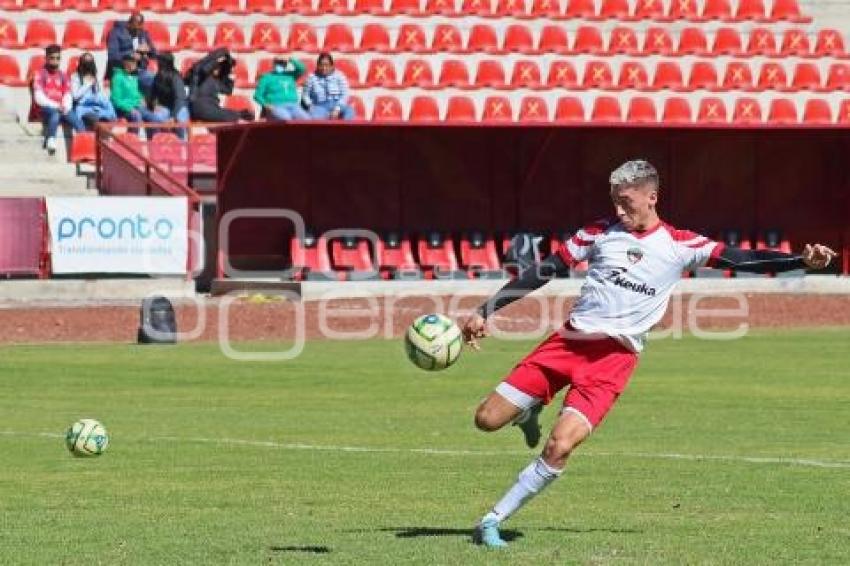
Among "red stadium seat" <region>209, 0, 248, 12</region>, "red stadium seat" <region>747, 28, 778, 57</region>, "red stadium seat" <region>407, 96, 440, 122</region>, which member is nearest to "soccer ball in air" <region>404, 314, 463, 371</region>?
"red stadium seat" <region>407, 96, 440, 122</region>

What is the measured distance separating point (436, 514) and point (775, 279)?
25681 millimetres

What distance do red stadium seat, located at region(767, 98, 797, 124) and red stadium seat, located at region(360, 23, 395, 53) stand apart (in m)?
7.71

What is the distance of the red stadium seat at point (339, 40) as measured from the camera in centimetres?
3944

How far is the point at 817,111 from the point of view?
40688 millimetres

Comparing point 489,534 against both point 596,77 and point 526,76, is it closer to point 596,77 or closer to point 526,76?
point 526,76

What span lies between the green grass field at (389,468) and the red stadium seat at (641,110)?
13.9 m

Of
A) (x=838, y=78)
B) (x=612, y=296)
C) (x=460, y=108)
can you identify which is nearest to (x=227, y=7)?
(x=460, y=108)

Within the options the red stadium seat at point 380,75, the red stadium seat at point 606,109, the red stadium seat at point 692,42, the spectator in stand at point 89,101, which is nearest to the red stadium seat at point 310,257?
the spectator in stand at point 89,101

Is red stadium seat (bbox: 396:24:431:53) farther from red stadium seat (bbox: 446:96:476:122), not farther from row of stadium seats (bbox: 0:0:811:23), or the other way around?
red stadium seat (bbox: 446:96:476:122)

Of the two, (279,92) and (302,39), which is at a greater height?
(302,39)

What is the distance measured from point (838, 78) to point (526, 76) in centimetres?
680

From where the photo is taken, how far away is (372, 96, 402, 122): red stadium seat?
37812 millimetres

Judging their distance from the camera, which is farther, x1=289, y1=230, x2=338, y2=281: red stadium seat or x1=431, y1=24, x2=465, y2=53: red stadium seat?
x1=431, y1=24, x2=465, y2=53: red stadium seat

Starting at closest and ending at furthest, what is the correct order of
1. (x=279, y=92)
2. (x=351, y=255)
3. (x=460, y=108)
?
(x=279, y=92) < (x=351, y=255) < (x=460, y=108)
